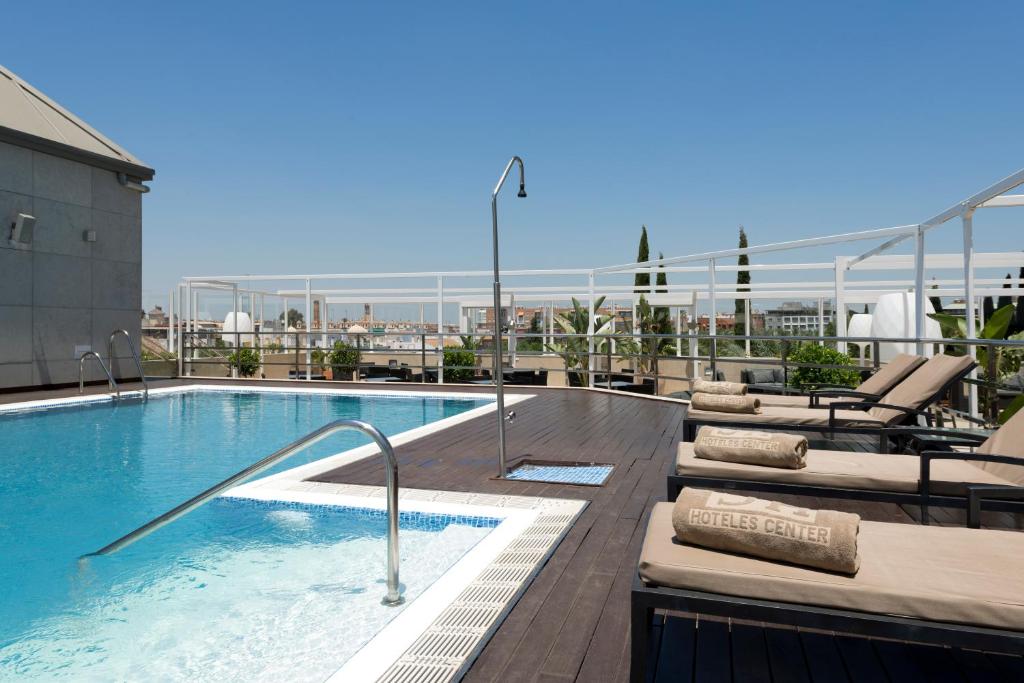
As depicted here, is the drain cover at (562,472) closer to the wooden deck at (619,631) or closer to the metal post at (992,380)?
the wooden deck at (619,631)

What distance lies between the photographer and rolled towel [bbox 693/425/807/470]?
2703mm

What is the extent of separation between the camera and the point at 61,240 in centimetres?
934

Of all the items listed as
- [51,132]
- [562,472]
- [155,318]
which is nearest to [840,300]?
[562,472]

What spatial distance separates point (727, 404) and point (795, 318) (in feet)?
41.8

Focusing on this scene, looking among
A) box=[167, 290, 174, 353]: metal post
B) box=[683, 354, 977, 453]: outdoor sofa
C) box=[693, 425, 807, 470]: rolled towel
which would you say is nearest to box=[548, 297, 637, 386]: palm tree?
box=[683, 354, 977, 453]: outdoor sofa

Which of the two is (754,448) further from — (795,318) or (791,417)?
(795,318)

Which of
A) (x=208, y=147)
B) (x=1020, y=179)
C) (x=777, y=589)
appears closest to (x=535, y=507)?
(x=777, y=589)

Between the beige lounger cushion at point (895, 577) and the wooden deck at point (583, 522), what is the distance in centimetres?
31

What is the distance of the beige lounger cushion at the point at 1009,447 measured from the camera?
262 cm

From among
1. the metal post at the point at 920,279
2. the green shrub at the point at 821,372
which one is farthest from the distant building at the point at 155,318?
the metal post at the point at 920,279

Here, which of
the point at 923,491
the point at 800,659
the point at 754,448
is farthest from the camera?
the point at 754,448

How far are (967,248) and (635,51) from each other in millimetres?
9899

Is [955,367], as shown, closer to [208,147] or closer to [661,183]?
[208,147]

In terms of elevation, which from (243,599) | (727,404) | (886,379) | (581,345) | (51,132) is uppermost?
(51,132)
